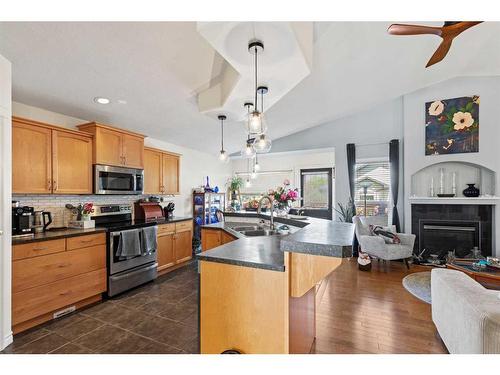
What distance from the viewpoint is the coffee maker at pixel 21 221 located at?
2.40m

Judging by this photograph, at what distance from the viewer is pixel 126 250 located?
3072 mm

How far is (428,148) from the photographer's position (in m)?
4.52

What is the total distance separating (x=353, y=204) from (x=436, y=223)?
1.45 metres

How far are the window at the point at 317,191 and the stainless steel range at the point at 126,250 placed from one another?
12.8 ft

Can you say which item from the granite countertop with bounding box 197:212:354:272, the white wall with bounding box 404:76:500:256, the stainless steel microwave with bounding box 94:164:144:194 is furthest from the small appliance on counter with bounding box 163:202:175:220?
the white wall with bounding box 404:76:500:256

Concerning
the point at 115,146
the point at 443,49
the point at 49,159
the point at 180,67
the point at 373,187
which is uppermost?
the point at 443,49

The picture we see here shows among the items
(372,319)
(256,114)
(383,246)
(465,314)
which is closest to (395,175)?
(383,246)

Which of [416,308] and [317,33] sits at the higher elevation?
[317,33]

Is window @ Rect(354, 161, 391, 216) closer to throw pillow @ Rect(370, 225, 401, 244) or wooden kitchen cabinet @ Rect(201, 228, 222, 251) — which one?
throw pillow @ Rect(370, 225, 401, 244)

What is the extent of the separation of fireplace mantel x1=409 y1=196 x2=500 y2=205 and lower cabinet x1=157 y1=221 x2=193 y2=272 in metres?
4.27

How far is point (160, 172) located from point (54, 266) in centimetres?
216

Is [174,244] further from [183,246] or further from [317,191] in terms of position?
[317,191]
